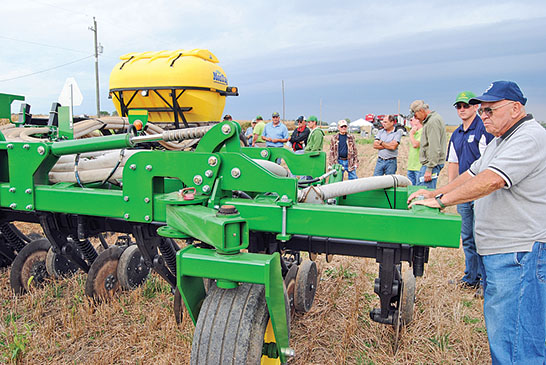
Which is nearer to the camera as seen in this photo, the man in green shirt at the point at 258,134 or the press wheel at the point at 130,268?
the press wheel at the point at 130,268

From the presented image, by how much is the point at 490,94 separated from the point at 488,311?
123 centimetres

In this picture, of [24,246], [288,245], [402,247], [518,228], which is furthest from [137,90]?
[518,228]

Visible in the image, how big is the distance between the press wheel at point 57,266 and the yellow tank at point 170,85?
7.98 feet

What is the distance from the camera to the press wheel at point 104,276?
11.8ft

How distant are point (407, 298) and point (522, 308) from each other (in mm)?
926

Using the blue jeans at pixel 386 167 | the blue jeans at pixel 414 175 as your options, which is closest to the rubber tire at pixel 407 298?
the blue jeans at pixel 414 175

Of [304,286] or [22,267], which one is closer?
[304,286]

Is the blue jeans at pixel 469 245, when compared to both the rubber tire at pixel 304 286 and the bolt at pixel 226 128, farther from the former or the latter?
the bolt at pixel 226 128

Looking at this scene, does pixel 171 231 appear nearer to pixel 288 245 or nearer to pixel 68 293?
pixel 288 245

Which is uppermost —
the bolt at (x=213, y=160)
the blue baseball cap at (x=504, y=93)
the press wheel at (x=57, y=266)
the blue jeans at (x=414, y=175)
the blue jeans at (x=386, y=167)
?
the blue baseball cap at (x=504, y=93)

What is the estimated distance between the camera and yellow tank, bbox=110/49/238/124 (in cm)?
579

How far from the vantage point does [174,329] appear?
3172 millimetres

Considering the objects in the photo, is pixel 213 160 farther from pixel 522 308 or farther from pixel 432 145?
pixel 432 145

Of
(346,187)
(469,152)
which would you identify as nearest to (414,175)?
(469,152)
